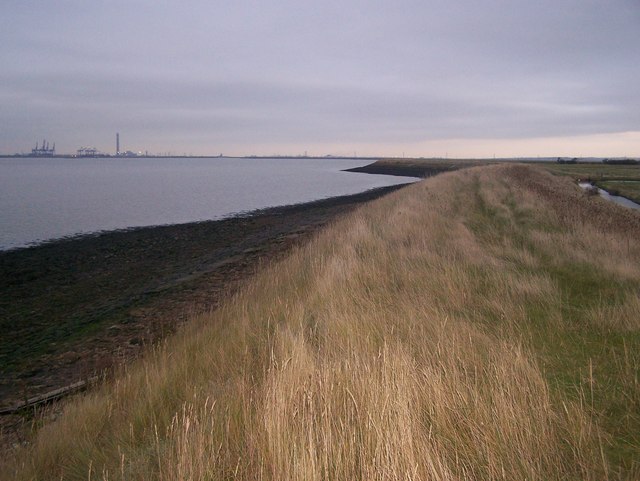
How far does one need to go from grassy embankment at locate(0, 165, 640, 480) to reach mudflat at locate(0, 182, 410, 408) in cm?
260

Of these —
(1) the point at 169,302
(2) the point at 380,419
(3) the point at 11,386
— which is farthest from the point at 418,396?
(1) the point at 169,302

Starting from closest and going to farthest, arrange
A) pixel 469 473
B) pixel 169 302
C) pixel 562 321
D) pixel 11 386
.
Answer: pixel 469 473, pixel 562 321, pixel 11 386, pixel 169 302

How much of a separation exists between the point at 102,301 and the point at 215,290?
339 cm

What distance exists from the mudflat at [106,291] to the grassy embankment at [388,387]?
102 inches

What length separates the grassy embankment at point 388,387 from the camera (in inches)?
110

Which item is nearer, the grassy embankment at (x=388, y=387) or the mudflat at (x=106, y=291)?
the grassy embankment at (x=388, y=387)

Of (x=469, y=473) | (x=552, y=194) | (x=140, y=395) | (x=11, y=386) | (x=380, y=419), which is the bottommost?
(x=11, y=386)

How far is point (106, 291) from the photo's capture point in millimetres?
13977

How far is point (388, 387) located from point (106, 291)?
12984 mm

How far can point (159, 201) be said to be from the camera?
4328 centimetres

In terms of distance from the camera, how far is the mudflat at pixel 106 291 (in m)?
8.37

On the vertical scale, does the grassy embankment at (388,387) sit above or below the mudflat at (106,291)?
above

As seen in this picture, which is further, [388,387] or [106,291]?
[106,291]

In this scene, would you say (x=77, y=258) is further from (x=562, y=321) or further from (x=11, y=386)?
(x=562, y=321)
